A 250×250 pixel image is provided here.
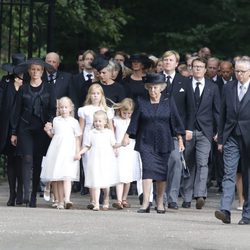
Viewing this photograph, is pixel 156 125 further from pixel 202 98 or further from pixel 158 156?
pixel 202 98

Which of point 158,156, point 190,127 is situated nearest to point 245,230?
point 158,156

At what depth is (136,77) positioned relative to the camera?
71.7 feet

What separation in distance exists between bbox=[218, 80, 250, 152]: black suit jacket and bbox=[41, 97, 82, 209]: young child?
2.69m

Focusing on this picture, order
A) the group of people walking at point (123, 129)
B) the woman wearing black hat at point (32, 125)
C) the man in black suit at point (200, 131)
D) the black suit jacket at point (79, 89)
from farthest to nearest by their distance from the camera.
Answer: the black suit jacket at point (79, 89) < the man in black suit at point (200, 131) < the woman wearing black hat at point (32, 125) < the group of people walking at point (123, 129)

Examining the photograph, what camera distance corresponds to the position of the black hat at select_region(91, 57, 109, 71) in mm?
21141

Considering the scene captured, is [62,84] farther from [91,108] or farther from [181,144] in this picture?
[181,144]

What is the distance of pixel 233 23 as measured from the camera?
105ft

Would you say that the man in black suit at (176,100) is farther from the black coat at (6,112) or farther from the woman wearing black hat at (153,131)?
A: the black coat at (6,112)

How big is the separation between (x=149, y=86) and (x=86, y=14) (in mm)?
10479

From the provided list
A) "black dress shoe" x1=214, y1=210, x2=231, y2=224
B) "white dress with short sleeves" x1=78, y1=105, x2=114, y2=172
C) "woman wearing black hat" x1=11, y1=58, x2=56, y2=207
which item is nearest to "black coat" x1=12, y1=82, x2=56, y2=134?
"woman wearing black hat" x1=11, y1=58, x2=56, y2=207

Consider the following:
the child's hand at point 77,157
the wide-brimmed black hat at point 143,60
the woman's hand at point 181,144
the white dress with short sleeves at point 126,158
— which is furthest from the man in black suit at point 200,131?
the child's hand at point 77,157

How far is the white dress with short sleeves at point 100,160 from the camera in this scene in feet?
65.8

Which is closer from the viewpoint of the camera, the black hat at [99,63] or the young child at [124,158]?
the young child at [124,158]

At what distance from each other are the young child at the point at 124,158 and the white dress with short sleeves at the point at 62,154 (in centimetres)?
73
